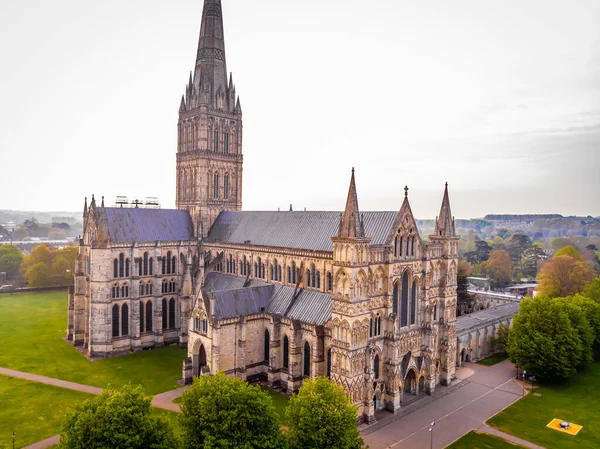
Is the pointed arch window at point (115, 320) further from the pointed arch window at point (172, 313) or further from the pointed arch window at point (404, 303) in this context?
the pointed arch window at point (404, 303)

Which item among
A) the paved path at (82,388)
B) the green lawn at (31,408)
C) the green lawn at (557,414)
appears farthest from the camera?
the paved path at (82,388)

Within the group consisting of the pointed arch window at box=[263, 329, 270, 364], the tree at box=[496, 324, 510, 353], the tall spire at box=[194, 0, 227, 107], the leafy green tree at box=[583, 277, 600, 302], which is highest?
the tall spire at box=[194, 0, 227, 107]

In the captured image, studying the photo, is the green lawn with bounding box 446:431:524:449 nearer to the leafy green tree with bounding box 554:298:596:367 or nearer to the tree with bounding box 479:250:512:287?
the leafy green tree with bounding box 554:298:596:367

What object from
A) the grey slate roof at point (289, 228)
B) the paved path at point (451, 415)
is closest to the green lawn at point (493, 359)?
the paved path at point (451, 415)

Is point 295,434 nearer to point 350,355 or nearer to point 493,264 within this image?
point 350,355

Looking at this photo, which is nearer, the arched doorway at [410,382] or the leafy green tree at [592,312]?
the arched doorway at [410,382]

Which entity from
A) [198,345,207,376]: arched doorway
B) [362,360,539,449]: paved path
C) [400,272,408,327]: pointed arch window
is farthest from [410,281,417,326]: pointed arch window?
[198,345,207,376]: arched doorway

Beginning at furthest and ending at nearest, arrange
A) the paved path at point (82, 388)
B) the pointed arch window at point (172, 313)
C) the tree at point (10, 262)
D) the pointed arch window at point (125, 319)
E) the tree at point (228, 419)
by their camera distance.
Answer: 1. the tree at point (10, 262)
2. the pointed arch window at point (172, 313)
3. the pointed arch window at point (125, 319)
4. the paved path at point (82, 388)
5. the tree at point (228, 419)
